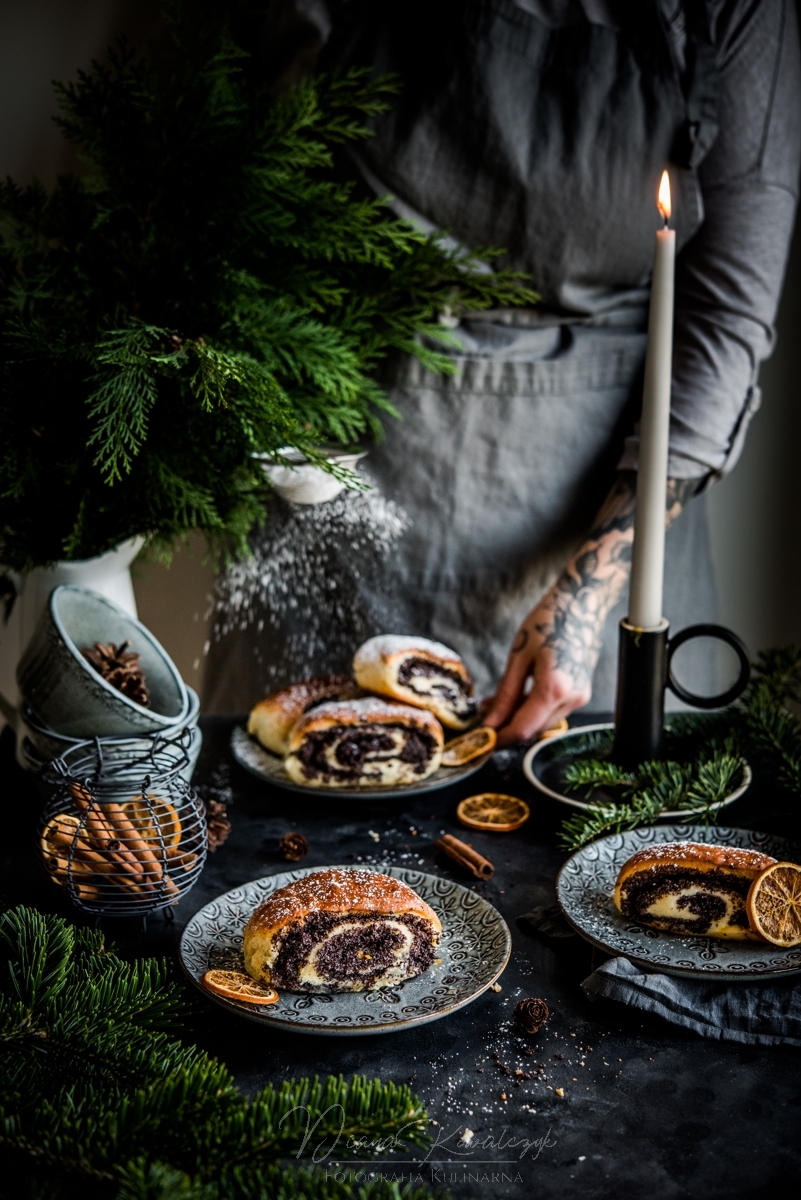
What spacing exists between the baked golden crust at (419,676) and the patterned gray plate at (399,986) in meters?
0.35

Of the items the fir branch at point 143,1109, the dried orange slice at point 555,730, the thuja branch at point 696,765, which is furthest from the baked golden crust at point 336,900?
the dried orange slice at point 555,730

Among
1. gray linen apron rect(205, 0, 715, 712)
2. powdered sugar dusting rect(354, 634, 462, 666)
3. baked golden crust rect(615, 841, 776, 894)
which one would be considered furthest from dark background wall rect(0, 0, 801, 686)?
baked golden crust rect(615, 841, 776, 894)

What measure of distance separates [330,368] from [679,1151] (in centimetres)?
85

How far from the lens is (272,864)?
3.42 feet

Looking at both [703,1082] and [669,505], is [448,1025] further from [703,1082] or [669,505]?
[669,505]

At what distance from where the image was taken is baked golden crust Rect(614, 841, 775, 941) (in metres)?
0.85

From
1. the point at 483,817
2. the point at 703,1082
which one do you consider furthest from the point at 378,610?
the point at 703,1082

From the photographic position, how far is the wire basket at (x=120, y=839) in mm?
900

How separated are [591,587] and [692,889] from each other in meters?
0.66

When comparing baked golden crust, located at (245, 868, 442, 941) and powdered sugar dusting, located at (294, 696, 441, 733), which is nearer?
baked golden crust, located at (245, 868, 442, 941)

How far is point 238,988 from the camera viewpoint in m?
0.79

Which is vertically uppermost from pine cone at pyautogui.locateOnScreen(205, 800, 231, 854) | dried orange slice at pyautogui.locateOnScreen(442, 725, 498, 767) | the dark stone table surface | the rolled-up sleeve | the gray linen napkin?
the rolled-up sleeve

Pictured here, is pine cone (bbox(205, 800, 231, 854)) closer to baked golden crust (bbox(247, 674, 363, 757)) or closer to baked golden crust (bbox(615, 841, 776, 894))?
baked golden crust (bbox(247, 674, 363, 757))

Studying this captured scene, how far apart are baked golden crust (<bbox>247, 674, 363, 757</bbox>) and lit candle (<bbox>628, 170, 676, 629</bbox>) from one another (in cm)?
40
